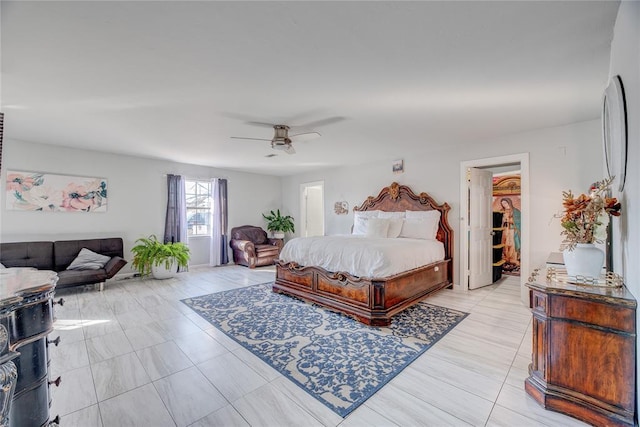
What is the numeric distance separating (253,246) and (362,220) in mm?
2799

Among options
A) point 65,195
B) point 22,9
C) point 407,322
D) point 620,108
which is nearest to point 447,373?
point 407,322

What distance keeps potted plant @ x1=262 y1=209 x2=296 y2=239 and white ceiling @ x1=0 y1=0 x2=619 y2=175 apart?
12.9 feet

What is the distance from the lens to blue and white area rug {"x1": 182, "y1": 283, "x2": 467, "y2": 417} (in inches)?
77.7

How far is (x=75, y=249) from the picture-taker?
459 cm

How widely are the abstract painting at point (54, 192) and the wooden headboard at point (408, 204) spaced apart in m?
5.16

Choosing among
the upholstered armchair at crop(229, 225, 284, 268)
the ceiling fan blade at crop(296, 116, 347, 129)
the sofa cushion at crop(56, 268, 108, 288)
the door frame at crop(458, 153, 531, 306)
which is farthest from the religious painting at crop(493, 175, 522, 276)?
the sofa cushion at crop(56, 268, 108, 288)

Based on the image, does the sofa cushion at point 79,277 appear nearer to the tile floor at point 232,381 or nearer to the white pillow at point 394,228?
the tile floor at point 232,381

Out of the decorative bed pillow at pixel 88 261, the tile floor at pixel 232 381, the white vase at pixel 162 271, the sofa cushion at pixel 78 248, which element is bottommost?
the tile floor at pixel 232 381

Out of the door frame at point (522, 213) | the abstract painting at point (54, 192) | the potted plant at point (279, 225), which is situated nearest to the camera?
the door frame at point (522, 213)

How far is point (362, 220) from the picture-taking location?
5.25 meters

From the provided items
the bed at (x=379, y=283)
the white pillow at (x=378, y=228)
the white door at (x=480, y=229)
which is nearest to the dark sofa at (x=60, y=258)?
the bed at (x=379, y=283)

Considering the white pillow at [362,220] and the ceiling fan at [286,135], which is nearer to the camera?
the ceiling fan at [286,135]

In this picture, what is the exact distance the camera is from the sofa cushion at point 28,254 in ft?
13.3

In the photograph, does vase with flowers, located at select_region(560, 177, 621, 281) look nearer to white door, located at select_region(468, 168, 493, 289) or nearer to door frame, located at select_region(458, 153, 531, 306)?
door frame, located at select_region(458, 153, 531, 306)
